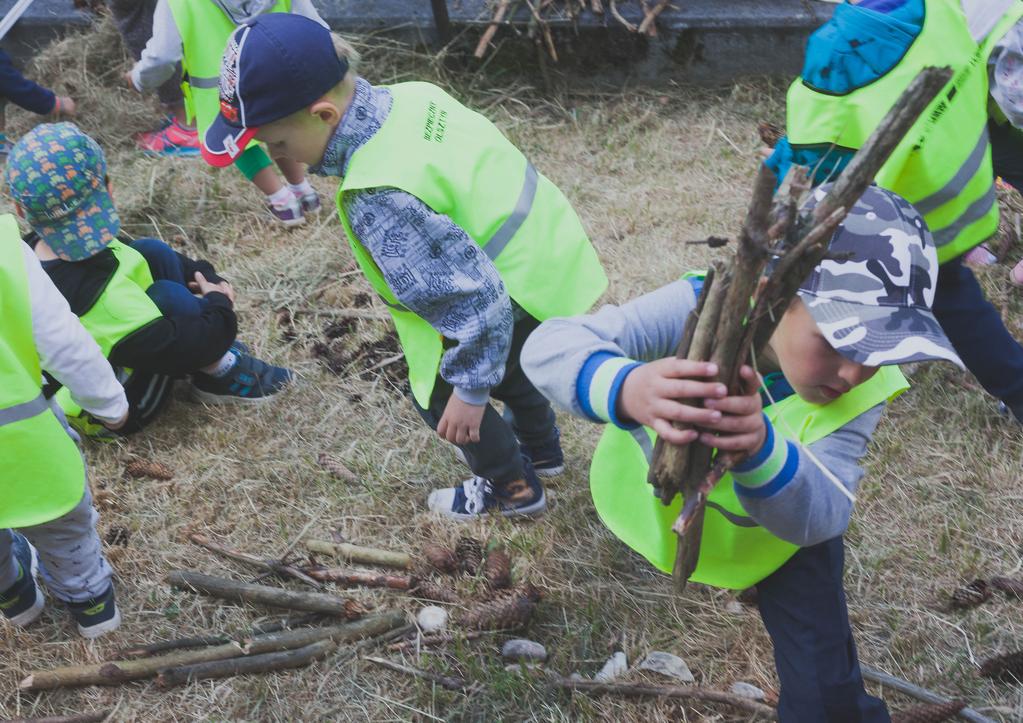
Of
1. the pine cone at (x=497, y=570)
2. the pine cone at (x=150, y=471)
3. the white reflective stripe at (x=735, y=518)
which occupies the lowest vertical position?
the pine cone at (x=150, y=471)

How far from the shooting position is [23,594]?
2.92 meters

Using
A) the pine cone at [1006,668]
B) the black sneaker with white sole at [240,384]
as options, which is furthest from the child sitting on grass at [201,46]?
the pine cone at [1006,668]

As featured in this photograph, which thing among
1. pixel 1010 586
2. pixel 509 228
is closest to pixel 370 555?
pixel 509 228

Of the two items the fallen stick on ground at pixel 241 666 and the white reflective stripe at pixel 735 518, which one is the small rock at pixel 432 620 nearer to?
the fallen stick on ground at pixel 241 666

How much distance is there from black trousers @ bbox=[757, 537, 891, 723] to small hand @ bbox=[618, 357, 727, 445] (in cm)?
77

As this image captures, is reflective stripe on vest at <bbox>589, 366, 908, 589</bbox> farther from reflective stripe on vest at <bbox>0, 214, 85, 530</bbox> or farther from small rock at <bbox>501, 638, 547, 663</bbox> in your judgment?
reflective stripe on vest at <bbox>0, 214, 85, 530</bbox>

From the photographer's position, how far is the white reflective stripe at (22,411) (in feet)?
8.23

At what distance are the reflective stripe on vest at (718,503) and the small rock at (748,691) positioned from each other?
554 millimetres

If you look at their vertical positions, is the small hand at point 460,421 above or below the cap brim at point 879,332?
below

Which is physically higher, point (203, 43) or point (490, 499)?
point (203, 43)

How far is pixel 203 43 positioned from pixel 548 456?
258cm

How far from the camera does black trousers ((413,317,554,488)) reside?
9.57 ft

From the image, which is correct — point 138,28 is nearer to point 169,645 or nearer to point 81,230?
point 81,230

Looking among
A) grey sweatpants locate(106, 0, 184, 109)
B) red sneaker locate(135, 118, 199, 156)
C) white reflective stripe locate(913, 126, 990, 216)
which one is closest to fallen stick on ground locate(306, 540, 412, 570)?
white reflective stripe locate(913, 126, 990, 216)
